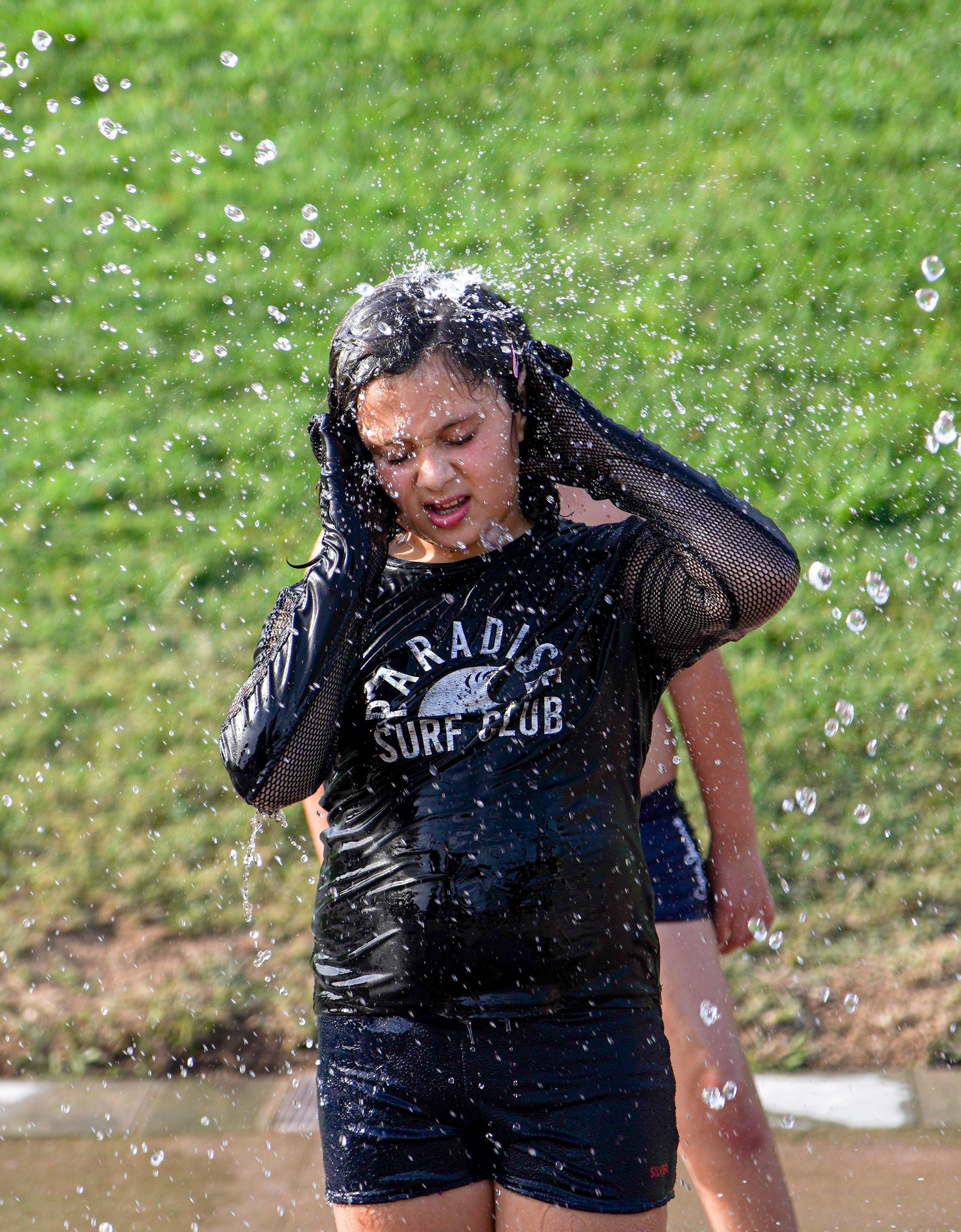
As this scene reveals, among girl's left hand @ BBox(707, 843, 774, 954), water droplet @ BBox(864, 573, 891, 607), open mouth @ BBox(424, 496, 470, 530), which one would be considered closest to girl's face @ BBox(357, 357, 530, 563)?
open mouth @ BBox(424, 496, 470, 530)

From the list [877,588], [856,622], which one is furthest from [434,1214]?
[877,588]

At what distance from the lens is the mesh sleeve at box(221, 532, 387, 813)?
2002 millimetres

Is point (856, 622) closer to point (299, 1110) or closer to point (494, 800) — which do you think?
point (299, 1110)

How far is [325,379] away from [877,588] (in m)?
2.35

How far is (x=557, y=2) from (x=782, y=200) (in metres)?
1.90

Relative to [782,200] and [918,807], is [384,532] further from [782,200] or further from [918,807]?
[782,200]

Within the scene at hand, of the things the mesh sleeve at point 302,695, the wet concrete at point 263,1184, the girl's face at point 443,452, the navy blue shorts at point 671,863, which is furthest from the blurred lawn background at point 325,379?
the girl's face at point 443,452

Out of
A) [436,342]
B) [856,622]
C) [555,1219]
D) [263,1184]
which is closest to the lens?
[555,1219]

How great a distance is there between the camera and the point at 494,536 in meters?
2.14

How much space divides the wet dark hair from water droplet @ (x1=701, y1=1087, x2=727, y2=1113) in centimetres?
104

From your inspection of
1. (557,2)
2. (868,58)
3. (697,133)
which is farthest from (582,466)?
(557,2)

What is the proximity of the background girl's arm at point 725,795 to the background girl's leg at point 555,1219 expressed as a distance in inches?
30.7

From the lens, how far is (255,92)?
7156 millimetres

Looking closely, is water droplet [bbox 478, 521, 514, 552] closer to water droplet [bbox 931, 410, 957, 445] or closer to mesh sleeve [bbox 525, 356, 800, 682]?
mesh sleeve [bbox 525, 356, 800, 682]
